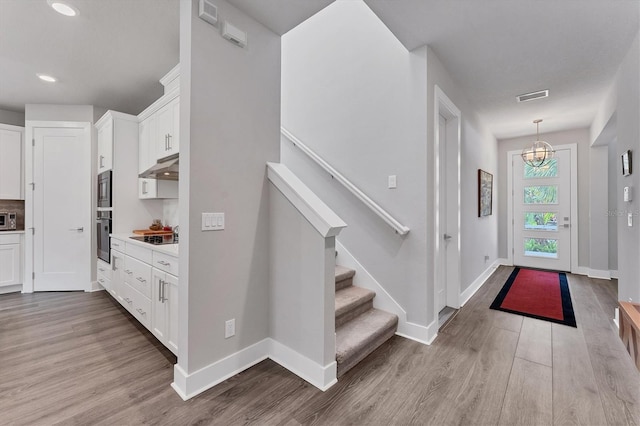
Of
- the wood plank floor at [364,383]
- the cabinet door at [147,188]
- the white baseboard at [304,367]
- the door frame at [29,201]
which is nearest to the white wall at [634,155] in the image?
the wood plank floor at [364,383]

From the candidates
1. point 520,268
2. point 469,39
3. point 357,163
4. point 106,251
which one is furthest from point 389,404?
point 520,268

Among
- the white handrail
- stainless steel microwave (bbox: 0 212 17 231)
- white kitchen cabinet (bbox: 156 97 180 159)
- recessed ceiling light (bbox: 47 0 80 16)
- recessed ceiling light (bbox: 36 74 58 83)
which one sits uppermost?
recessed ceiling light (bbox: 47 0 80 16)

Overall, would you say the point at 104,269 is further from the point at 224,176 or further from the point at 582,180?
the point at 582,180

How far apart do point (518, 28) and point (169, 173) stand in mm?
3768

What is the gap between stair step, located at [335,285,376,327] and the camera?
2463mm

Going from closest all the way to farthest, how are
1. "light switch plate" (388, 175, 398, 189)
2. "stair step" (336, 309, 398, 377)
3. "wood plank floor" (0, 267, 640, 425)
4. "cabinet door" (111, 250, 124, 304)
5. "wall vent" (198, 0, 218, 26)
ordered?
"wood plank floor" (0, 267, 640, 425) → "wall vent" (198, 0, 218, 26) → "stair step" (336, 309, 398, 377) → "light switch plate" (388, 175, 398, 189) → "cabinet door" (111, 250, 124, 304)

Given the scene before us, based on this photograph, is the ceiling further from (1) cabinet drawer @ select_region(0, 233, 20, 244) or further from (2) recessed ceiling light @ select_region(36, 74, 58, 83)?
(1) cabinet drawer @ select_region(0, 233, 20, 244)

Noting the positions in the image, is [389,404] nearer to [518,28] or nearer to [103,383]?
[103,383]

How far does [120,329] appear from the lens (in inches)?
110

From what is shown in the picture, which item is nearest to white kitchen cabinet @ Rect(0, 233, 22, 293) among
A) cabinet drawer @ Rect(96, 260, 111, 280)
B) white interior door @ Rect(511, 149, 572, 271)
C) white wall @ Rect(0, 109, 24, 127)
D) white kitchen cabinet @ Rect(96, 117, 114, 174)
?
cabinet drawer @ Rect(96, 260, 111, 280)

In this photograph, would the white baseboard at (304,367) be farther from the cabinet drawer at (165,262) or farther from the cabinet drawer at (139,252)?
the cabinet drawer at (139,252)

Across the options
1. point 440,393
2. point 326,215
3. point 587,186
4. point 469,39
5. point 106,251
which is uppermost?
point 469,39

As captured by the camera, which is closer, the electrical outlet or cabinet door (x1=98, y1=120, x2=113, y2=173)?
the electrical outlet

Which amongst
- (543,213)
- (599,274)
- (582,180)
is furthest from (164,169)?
(599,274)
